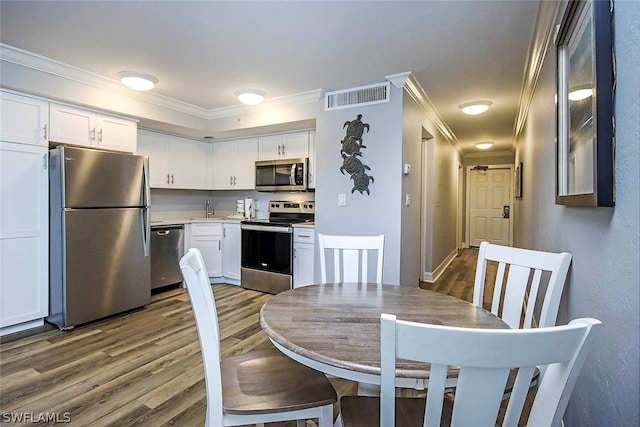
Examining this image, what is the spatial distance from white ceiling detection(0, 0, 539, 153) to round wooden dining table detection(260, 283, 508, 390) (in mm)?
1701

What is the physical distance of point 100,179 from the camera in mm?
2988

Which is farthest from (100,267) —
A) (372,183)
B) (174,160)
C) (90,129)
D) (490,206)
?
(490,206)

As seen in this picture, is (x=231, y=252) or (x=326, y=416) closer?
(x=326, y=416)

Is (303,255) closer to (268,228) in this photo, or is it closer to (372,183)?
(268,228)

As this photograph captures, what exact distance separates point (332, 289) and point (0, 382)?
7.11ft

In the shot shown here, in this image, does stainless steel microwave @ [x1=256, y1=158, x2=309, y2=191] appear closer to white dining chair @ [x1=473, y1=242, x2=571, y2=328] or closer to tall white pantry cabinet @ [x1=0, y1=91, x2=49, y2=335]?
tall white pantry cabinet @ [x1=0, y1=91, x2=49, y2=335]

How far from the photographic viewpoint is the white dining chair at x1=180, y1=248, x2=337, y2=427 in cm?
105

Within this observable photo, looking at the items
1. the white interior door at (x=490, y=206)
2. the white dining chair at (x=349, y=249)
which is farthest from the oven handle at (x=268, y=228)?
the white interior door at (x=490, y=206)

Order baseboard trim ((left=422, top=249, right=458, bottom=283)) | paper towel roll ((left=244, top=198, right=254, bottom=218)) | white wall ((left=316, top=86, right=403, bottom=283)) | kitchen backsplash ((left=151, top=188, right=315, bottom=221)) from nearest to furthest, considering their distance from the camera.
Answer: white wall ((left=316, top=86, right=403, bottom=283)), kitchen backsplash ((left=151, top=188, right=315, bottom=221)), baseboard trim ((left=422, top=249, right=458, bottom=283)), paper towel roll ((left=244, top=198, right=254, bottom=218))

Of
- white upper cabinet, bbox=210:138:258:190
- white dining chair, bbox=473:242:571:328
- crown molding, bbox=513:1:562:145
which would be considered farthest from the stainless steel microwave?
white dining chair, bbox=473:242:571:328

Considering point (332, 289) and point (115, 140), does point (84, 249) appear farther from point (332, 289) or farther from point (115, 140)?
point (332, 289)

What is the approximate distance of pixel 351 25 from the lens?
220 cm

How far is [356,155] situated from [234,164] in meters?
2.15

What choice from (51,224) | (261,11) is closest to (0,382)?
(51,224)
